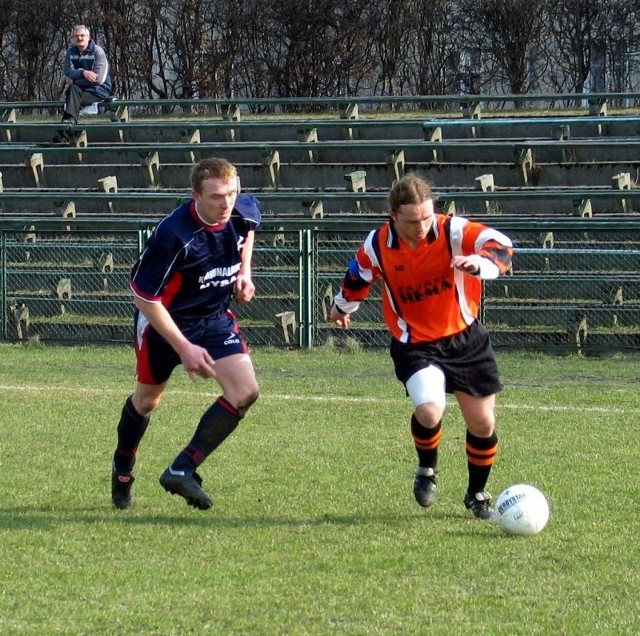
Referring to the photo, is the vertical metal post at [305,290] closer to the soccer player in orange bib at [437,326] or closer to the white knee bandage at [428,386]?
the soccer player in orange bib at [437,326]

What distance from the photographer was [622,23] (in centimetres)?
2278

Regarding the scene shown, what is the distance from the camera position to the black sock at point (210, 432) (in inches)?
242

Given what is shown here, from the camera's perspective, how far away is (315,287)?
14727 mm

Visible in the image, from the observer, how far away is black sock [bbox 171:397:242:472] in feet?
20.2

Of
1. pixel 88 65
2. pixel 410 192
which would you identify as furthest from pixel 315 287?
pixel 410 192

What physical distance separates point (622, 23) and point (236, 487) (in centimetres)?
1803

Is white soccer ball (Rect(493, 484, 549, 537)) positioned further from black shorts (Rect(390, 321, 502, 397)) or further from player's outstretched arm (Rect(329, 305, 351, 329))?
player's outstretched arm (Rect(329, 305, 351, 329))

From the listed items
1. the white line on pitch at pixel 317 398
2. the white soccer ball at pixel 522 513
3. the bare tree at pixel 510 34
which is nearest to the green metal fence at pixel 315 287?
the white line on pitch at pixel 317 398

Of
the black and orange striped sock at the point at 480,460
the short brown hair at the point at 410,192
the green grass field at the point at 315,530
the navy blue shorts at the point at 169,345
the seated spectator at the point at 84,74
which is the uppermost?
the seated spectator at the point at 84,74

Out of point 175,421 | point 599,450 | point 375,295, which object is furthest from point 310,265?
point 599,450

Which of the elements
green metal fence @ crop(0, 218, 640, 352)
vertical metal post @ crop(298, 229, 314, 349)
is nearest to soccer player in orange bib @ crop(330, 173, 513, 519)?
green metal fence @ crop(0, 218, 640, 352)

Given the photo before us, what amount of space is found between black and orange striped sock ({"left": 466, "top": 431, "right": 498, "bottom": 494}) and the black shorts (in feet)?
0.85

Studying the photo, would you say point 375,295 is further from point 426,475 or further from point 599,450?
point 426,475

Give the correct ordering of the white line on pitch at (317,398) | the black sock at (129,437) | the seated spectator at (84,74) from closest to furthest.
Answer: the black sock at (129,437)
the white line on pitch at (317,398)
the seated spectator at (84,74)
